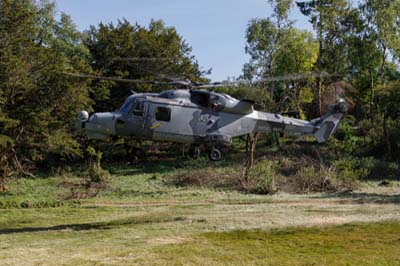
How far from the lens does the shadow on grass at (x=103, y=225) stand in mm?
17906

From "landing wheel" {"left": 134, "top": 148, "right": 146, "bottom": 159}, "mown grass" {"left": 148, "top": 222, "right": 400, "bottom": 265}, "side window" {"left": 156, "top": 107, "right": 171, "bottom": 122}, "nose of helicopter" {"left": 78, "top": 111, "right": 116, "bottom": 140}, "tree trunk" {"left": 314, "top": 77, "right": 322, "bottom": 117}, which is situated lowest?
"mown grass" {"left": 148, "top": 222, "right": 400, "bottom": 265}

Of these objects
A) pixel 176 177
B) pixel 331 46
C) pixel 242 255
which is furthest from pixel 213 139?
pixel 331 46

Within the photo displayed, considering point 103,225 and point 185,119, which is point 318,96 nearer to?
point 103,225

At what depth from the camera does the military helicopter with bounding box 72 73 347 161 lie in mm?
15164

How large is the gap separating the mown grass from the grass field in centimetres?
3

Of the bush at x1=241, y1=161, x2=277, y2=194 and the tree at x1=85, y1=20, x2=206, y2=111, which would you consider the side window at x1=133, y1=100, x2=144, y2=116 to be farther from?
the tree at x1=85, y1=20, x2=206, y2=111

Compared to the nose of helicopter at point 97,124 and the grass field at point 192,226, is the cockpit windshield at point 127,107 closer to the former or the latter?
the nose of helicopter at point 97,124

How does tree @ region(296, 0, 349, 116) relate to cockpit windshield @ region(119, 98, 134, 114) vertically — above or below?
above

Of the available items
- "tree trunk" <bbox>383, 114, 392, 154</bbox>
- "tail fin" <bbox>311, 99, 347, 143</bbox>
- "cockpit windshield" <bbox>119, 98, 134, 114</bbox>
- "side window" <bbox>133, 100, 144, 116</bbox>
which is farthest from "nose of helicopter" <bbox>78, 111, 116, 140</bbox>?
"tree trunk" <bbox>383, 114, 392, 154</bbox>

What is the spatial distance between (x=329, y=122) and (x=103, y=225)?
956 centimetres

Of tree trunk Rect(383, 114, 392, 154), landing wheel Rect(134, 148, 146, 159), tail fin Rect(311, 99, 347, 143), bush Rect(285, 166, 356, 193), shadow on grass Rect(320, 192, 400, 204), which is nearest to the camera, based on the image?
tail fin Rect(311, 99, 347, 143)

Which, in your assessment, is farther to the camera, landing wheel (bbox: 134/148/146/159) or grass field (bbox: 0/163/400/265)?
landing wheel (bbox: 134/148/146/159)

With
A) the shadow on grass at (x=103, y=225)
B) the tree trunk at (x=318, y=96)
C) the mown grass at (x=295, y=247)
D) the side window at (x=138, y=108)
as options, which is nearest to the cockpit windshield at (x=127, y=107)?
the side window at (x=138, y=108)

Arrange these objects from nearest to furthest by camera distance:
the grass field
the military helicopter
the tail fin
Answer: the grass field
the military helicopter
the tail fin
